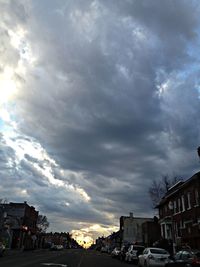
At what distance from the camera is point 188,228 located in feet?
124

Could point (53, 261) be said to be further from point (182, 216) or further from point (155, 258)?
point (182, 216)

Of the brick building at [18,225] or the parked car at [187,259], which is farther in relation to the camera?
the brick building at [18,225]

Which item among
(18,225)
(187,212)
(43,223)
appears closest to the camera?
(187,212)

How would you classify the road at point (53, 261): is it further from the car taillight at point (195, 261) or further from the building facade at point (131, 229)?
the building facade at point (131, 229)

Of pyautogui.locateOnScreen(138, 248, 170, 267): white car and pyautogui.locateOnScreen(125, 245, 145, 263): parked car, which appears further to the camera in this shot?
pyautogui.locateOnScreen(125, 245, 145, 263): parked car

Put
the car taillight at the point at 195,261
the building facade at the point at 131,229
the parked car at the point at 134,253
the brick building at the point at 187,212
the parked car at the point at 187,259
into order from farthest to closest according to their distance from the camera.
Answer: the building facade at the point at 131,229 < the brick building at the point at 187,212 < the parked car at the point at 134,253 < the parked car at the point at 187,259 < the car taillight at the point at 195,261

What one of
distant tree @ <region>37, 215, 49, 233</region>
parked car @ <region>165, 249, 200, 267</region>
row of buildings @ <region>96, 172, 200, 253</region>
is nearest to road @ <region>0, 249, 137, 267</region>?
row of buildings @ <region>96, 172, 200, 253</region>

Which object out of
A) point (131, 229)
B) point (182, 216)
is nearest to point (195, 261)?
point (182, 216)

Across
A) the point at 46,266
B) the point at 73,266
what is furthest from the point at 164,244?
the point at 46,266

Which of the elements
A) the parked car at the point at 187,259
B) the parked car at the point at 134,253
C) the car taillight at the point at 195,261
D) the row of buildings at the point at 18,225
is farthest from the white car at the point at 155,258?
the row of buildings at the point at 18,225

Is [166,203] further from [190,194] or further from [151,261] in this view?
[151,261]

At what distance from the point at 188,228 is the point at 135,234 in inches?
2204

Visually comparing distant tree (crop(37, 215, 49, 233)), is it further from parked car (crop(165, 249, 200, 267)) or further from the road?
parked car (crop(165, 249, 200, 267))

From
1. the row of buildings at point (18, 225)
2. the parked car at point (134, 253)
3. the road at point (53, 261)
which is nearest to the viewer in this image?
the road at point (53, 261)
